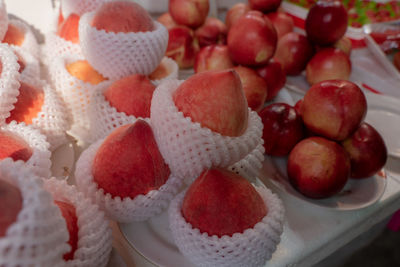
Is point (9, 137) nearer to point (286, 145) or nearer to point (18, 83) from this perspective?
point (18, 83)

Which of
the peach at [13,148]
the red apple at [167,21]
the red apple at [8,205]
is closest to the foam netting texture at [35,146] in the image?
the peach at [13,148]

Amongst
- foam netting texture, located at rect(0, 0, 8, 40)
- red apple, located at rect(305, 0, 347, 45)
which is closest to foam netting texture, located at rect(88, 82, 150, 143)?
foam netting texture, located at rect(0, 0, 8, 40)

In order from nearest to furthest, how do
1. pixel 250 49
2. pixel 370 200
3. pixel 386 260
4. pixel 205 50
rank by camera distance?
pixel 370 200 → pixel 250 49 → pixel 205 50 → pixel 386 260

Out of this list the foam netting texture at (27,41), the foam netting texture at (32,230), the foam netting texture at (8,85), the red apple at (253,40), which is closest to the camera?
the foam netting texture at (32,230)

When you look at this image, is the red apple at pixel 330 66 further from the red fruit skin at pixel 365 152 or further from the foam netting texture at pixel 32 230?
the foam netting texture at pixel 32 230

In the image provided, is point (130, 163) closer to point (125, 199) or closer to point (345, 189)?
point (125, 199)

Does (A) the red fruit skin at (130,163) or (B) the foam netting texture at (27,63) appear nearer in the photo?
(A) the red fruit skin at (130,163)

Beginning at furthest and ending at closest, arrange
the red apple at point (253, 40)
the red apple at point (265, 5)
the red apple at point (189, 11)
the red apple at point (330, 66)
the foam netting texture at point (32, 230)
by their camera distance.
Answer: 1. the red apple at point (265, 5)
2. the red apple at point (189, 11)
3. the red apple at point (330, 66)
4. the red apple at point (253, 40)
5. the foam netting texture at point (32, 230)

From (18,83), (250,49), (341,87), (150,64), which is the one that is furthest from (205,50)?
(18,83)
